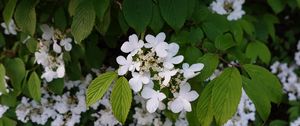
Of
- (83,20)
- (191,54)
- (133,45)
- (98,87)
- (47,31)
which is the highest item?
(47,31)

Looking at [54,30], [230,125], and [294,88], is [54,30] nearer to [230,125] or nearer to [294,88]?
[230,125]

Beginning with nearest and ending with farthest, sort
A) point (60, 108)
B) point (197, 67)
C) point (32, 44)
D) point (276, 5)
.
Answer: point (197, 67) → point (32, 44) → point (60, 108) → point (276, 5)

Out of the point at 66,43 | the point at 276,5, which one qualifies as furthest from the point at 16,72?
the point at 276,5

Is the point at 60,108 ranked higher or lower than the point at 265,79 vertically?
higher

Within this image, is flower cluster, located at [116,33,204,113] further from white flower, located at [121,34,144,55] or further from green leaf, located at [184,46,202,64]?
green leaf, located at [184,46,202,64]

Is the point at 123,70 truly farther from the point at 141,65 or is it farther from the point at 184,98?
the point at 184,98

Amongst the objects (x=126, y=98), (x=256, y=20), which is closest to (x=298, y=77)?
(x=256, y=20)

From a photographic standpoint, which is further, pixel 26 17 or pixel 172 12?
pixel 26 17

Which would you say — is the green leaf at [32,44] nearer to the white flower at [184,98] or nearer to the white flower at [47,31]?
the white flower at [47,31]
